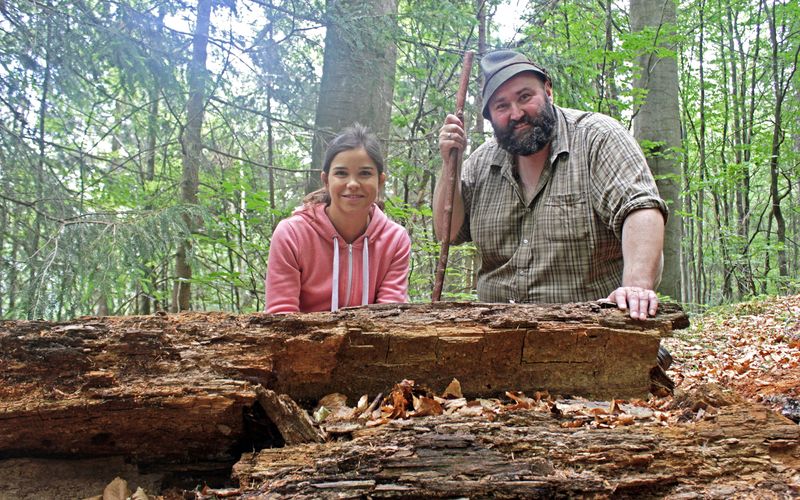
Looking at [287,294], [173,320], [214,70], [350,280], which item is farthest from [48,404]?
[214,70]

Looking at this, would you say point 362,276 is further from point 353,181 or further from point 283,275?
point 353,181

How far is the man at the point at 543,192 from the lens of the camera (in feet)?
11.5

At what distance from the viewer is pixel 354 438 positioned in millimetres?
1835

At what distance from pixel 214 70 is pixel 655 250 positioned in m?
4.93

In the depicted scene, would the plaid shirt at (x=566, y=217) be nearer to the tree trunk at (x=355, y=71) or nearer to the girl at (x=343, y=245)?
the girl at (x=343, y=245)

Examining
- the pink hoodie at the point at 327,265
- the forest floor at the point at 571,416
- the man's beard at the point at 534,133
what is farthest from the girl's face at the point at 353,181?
the forest floor at the point at 571,416

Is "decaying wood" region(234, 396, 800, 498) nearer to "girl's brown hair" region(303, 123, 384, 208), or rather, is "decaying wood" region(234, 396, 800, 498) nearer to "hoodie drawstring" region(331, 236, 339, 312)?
"hoodie drawstring" region(331, 236, 339, 312)

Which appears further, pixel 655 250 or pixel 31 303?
pixel 31 303

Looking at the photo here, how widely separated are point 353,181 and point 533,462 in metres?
2.42

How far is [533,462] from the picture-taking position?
1.66 m

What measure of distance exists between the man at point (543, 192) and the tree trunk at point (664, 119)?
151 inches

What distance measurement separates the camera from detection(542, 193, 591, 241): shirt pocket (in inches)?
141

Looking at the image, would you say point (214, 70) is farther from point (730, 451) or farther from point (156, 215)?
point (730, 451)

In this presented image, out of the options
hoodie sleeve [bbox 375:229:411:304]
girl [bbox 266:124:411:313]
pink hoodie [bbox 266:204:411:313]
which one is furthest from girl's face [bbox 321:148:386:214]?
hoodie sleeve [bbox 375:229:411:304]
